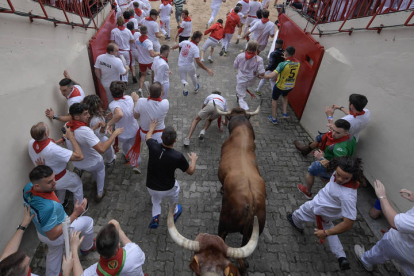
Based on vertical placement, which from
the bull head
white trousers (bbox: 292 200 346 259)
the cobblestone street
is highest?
A: the bull head

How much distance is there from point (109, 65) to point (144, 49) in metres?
1.91

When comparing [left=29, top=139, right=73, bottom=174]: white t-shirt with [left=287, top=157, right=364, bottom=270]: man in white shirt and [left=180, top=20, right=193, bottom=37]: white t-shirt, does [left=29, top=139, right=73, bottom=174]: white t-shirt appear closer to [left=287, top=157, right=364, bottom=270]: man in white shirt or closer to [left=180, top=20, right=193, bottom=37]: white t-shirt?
[left=287, top=157, right=364, bottom=270]: man in white shirt

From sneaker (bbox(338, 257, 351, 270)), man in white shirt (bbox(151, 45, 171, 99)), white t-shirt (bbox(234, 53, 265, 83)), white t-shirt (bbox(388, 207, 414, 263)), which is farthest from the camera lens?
white t-shirt (bbox(234, 53, 265, 83))

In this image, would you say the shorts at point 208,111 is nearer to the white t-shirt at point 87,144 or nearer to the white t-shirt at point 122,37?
the white t-shirt at point 87,144

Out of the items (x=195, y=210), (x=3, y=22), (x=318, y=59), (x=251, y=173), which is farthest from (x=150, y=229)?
(x=318, y=59)

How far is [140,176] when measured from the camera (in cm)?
515

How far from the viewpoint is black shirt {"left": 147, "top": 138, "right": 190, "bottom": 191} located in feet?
11.6

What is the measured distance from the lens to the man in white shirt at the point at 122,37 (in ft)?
23.8

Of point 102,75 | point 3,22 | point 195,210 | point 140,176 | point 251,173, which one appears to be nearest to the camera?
point 3,22

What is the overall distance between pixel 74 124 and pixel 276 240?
375 cm

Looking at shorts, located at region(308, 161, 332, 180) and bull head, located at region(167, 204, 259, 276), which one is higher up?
bull head, located at region(167, 204, 259, 276)

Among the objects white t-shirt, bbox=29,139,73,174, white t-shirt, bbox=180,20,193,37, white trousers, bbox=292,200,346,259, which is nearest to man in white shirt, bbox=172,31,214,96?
white t-shirt, bbox=180,20,193,37

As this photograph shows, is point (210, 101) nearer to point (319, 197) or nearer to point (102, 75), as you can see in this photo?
point (102, 75)

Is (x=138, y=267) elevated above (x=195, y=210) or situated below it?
above
